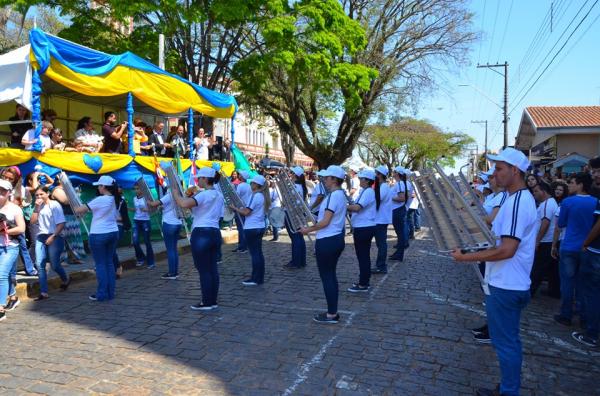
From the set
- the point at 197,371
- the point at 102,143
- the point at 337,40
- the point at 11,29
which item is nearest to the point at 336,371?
the point at 197,371

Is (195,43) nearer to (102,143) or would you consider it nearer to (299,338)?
(102,143)

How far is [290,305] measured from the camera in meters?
6.56

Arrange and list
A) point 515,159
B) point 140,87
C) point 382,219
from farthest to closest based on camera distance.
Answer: point 140,87 < point 382,219 < point 515,159

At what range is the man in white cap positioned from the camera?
3354 millimetres

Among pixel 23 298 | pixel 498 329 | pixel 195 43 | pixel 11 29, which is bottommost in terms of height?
pixel 23 298

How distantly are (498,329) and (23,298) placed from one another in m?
6.66

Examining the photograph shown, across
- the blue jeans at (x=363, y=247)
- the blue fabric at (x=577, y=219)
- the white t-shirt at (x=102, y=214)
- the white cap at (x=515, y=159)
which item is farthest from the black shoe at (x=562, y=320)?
the white t-shirt at (x=102, y=214)

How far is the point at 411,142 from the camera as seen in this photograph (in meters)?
51.8

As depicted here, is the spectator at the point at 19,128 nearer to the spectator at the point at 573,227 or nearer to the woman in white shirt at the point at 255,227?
the woman in white shirt at the point at 255,227

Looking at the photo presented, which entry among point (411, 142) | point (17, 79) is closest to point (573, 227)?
point (17, 79)

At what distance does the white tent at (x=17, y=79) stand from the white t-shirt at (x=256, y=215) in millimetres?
4725

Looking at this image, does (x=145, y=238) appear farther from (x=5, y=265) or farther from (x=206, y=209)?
(x=206, y=209)

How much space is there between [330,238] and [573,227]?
111 inches

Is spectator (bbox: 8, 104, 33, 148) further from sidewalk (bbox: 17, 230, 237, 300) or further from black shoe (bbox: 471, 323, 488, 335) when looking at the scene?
black shoe (bbox: 471, 323, 488, 335)
